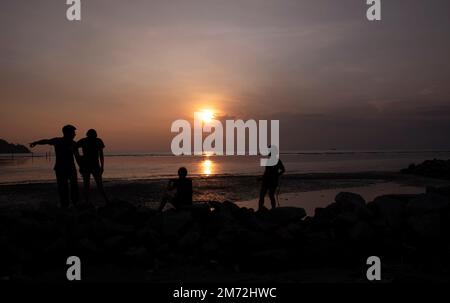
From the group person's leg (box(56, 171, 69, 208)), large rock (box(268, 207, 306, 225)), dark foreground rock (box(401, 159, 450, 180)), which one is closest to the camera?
large rock (box(268, 207, 306, 225))

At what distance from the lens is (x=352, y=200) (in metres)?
9.29

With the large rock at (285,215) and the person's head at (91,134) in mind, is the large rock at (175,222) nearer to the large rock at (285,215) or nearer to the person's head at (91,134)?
the large rock at (285,215)

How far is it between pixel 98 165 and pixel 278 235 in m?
5.62

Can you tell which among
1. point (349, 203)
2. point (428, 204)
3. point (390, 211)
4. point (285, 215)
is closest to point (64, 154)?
point (285, 215)

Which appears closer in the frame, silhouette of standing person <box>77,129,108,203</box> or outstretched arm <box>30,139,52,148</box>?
outstretched arm <box>30,139,52,148</box>

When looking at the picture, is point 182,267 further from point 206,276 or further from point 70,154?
point 70,154

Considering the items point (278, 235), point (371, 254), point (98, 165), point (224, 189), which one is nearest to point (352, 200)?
point (371, 254)

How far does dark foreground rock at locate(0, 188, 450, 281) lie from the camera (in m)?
7.46

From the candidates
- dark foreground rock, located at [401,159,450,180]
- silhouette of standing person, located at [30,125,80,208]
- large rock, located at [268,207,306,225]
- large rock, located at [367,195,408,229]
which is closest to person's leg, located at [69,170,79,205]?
silhouette of standing person, located at [30,125,80,208]

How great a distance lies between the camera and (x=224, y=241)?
7.84m

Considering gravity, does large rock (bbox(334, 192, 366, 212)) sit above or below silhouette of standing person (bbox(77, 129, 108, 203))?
below

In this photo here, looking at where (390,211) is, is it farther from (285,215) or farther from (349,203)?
(285,215)

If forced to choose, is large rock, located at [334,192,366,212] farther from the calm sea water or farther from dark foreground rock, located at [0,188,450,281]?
the calm sea water
